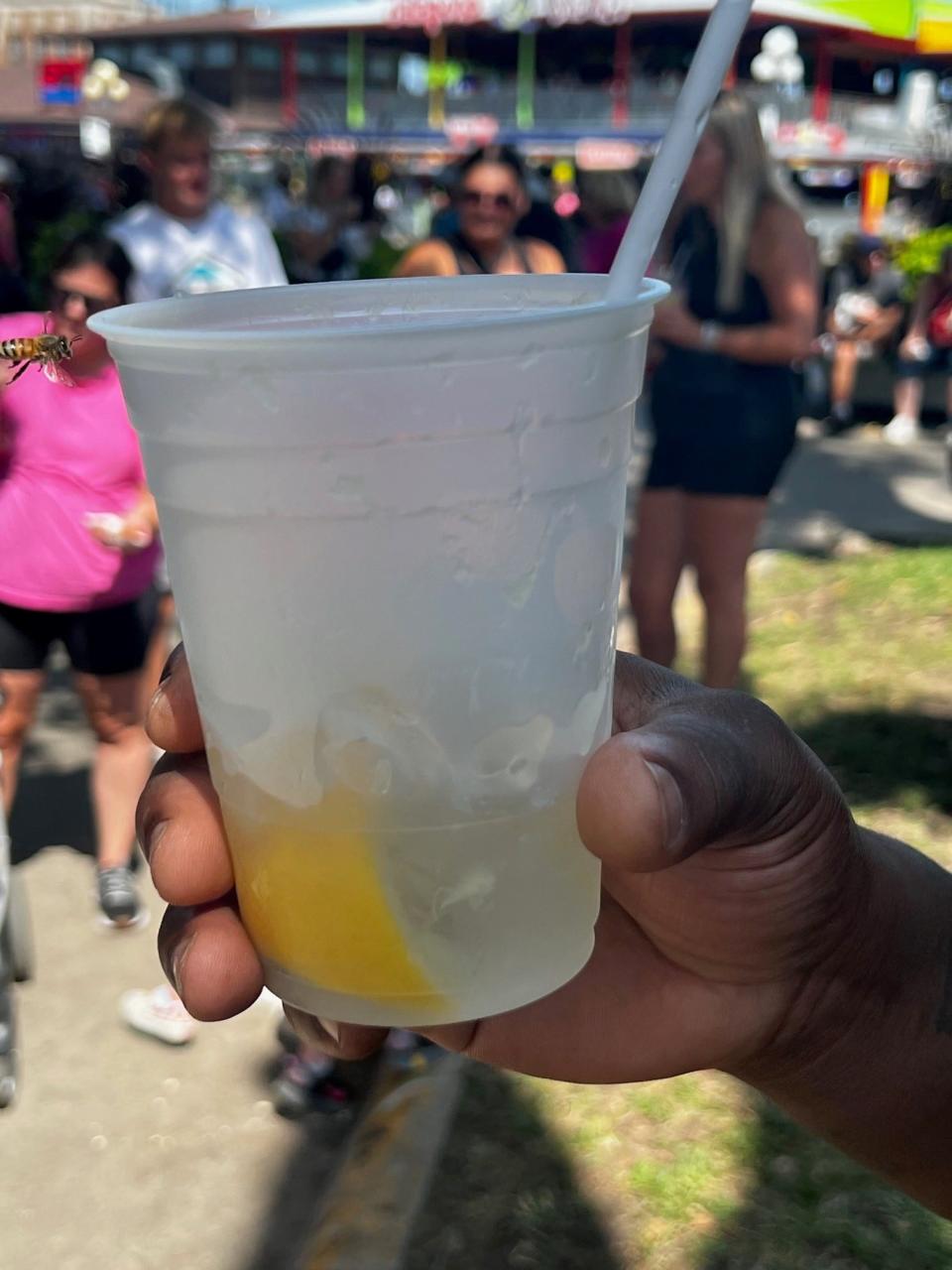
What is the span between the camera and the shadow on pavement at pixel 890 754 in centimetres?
388

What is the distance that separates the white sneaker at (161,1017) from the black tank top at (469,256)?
2.18 metres

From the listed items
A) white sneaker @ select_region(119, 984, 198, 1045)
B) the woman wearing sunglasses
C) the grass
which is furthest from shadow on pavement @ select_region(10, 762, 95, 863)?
the woman wearing sunglasses

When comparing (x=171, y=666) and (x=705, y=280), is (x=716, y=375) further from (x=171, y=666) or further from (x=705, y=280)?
(x=171, y=666)

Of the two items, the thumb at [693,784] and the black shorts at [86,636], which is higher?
the thumb at [693,784]

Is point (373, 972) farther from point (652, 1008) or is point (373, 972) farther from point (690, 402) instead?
point (690, 402)

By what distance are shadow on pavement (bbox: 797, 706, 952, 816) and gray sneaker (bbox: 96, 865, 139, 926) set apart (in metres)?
2.06

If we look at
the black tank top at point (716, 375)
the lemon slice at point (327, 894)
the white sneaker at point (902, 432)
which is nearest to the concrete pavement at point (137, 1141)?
the lemon slice at point (327, 894)

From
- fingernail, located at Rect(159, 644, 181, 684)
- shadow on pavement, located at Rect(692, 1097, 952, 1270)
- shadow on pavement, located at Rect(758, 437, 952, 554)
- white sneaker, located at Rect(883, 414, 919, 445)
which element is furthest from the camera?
white sneaker, located at Rect(883, 414, 919, 445)

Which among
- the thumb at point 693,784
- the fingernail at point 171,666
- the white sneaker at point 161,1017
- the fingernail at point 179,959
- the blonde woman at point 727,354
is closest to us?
the thumb at point 693,784

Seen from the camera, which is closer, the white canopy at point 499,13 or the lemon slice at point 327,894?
the lemon slice at point 327,894

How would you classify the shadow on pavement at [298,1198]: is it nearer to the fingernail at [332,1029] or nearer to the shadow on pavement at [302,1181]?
the shadow on pavement at [302,1181]

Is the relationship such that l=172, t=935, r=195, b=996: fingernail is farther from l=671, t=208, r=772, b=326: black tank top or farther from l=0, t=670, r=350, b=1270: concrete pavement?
l=671, t=208, r=772, b=326: black tank top

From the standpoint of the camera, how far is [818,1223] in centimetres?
229

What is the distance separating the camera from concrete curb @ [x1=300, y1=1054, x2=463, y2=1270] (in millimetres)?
2234
